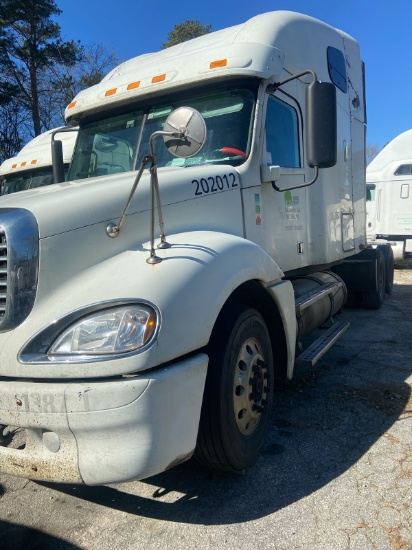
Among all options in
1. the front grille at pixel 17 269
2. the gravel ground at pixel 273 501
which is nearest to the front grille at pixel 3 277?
the front grille at pixel 17 269

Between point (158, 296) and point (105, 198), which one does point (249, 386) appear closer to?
point (158, 296)

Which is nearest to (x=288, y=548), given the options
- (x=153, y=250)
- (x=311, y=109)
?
(x=153, y=250)

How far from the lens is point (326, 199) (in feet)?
16.5

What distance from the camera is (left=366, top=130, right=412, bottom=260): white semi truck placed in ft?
43.0

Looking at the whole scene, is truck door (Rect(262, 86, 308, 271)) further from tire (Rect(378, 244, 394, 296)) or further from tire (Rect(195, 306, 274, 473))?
tire (Rect(378, 244, 394, 296))

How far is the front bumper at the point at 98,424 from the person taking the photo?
6.73 feet

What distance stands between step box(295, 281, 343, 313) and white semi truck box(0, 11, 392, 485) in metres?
0.03

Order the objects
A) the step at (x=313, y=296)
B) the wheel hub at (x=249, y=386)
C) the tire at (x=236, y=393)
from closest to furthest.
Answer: the tire at (x=236, y=393) → the wheel hub at (x=249, y=386) → the step at (x=313, y=296)

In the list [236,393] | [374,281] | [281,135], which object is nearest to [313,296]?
[281,135]

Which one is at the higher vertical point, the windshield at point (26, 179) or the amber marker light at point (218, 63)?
the amber marker light at point (218, 63)

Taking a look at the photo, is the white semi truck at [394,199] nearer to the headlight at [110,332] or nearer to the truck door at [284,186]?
the truck door at [284,186]

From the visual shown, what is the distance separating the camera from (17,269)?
2.27 metres

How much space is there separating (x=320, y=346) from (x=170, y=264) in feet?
8.16

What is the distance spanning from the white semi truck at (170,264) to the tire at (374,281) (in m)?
3.12
